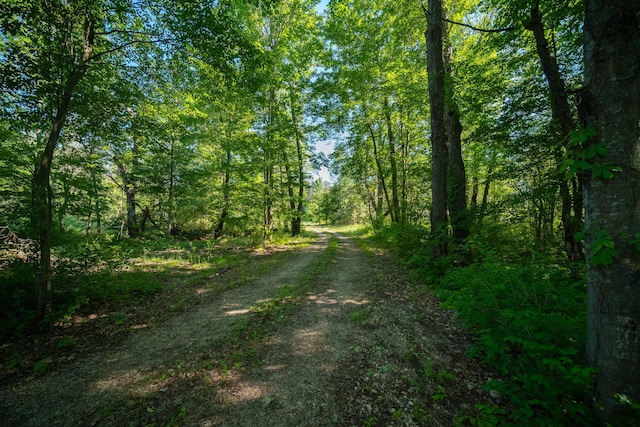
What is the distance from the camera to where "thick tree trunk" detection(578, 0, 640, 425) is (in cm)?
186

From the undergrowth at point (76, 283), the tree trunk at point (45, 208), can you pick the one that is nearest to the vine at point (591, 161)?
the tree trunk at point (45, 208)

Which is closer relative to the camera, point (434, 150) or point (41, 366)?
point (41, 366)

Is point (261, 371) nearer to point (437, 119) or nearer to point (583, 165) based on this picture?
point (583, 165)

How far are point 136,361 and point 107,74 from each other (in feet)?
18.1

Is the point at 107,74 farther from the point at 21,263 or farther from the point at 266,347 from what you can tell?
the point at 266,347

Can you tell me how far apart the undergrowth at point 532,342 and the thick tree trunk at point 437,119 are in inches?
80.8

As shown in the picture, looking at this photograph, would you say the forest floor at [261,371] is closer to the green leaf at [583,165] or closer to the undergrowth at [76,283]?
the undergrowth at [76,283]

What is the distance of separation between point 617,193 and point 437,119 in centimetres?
535

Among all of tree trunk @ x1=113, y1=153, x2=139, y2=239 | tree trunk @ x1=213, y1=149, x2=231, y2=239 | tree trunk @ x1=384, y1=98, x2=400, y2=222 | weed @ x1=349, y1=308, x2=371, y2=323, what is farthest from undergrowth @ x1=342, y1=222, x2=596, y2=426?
tree trunk @ x1=113, y1=153, x2=139, y2=239

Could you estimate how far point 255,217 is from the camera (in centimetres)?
1261

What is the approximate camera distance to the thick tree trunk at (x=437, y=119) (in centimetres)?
628

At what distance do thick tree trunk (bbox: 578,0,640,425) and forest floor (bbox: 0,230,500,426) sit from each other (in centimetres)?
110

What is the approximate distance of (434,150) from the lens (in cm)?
678

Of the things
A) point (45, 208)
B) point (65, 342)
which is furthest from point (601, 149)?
point (45, 208)
